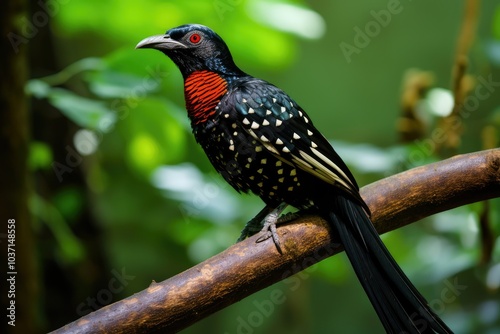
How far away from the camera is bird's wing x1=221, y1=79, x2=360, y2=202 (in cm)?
187

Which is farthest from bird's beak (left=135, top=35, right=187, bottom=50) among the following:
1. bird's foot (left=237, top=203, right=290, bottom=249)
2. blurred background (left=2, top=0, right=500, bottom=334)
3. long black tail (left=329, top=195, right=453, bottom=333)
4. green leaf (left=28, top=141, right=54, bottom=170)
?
green leaf (left=28, top=141, right=54, bottom=170)

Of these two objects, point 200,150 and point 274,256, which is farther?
point 200,150

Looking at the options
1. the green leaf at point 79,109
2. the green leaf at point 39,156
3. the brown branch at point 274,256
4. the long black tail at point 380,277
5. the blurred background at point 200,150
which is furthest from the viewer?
the green leaf at point 39,156

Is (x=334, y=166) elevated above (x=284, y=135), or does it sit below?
below

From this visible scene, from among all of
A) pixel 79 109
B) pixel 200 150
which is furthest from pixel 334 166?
pixel 200 150

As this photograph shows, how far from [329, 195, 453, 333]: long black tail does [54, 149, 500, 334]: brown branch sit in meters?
0.07

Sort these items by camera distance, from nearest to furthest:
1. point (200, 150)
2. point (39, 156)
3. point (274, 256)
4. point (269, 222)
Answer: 1. point (274, 256)
2. point (269, 222)
3. point (39, 156)
4. point (200, 150)

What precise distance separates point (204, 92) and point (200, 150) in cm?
168

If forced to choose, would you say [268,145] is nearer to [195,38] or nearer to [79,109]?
[195,38]

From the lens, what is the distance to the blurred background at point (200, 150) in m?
Result: 2.67

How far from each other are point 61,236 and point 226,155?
1.70m

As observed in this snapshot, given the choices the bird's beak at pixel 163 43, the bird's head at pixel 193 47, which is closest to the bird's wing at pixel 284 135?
the bird's head at pixel 193 47

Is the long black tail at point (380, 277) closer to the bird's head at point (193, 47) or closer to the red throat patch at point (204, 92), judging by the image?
the red throat patch at point (204, 92)

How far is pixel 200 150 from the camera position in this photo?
3.57 meters
